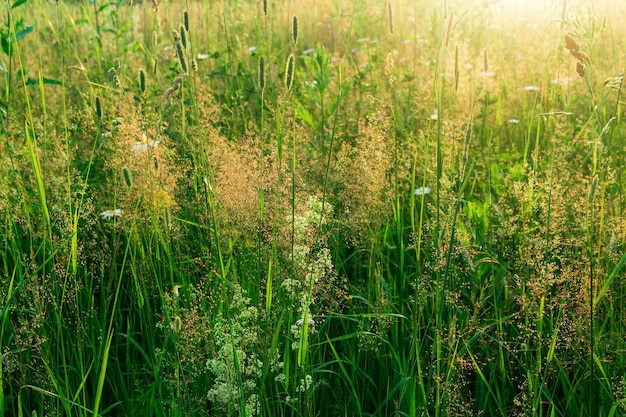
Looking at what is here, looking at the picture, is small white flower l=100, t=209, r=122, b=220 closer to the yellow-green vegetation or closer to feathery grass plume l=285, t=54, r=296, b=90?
the yellow-green vegetation

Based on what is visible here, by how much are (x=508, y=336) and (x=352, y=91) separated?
5.22 feet

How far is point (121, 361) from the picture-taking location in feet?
5.63

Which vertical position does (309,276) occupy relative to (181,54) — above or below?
below

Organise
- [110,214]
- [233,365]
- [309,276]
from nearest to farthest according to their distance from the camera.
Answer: [233,365] < [309,276] < [110,214]

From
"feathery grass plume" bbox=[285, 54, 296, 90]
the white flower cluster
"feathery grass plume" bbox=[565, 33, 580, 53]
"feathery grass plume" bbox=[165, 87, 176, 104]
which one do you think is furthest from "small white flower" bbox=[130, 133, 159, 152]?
"feathery grass plume" bbox=[565, 33, 580, 53]

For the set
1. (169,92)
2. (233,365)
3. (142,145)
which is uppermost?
(169,92)

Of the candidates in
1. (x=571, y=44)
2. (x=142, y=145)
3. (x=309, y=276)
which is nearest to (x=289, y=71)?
(x=309, y=276)

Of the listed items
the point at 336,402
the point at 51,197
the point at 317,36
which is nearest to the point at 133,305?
the point at 51,197

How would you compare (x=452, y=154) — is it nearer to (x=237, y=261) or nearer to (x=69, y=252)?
(x=237, y=261)

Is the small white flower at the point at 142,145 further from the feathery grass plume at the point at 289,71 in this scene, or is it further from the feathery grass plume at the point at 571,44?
the feathery grass plume at the point at 571,44

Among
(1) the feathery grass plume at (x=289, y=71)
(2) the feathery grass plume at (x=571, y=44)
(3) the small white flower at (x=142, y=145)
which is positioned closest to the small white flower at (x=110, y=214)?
(3) the small white flower at (x=142, y=145)

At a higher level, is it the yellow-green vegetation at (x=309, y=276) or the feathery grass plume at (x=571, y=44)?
the feathery grass plume at (x=571, y=44)

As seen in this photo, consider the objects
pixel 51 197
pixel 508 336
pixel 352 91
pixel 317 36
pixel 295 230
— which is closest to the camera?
pixel 295 230

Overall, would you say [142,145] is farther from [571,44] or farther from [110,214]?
[571,44]
